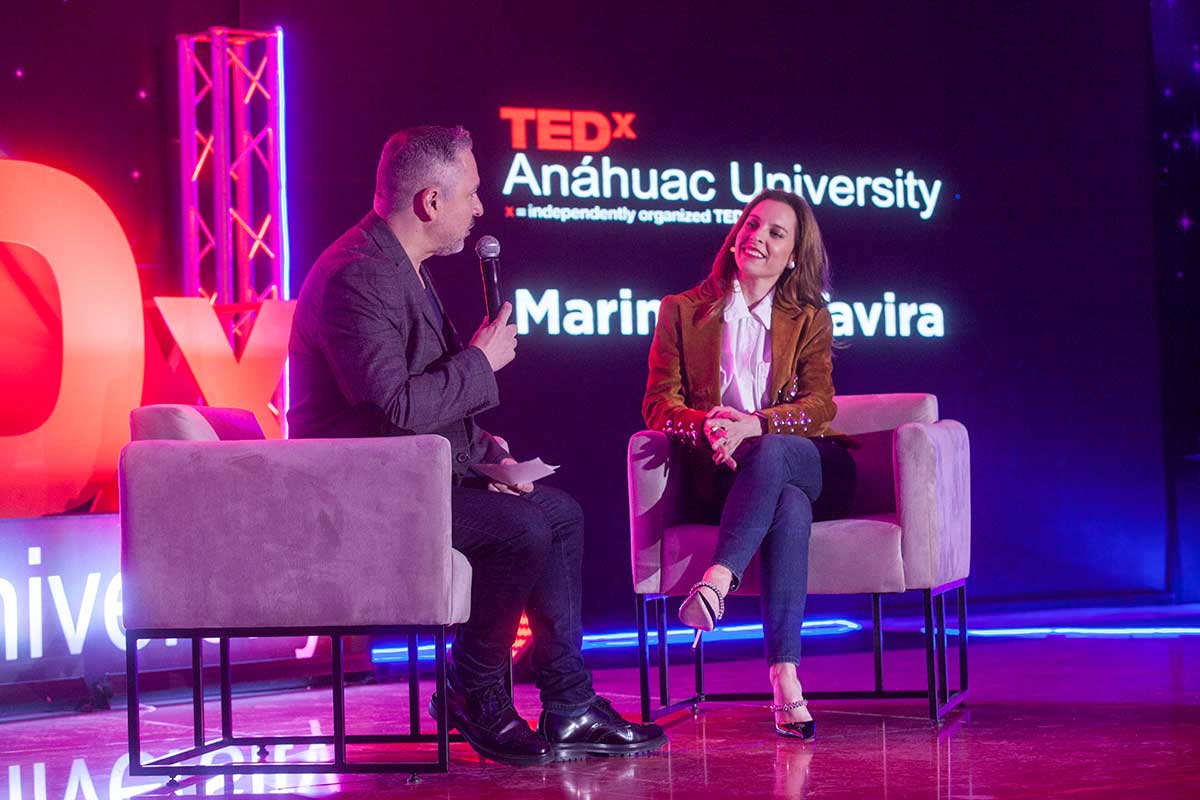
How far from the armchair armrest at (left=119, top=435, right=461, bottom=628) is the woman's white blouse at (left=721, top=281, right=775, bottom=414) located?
42.1 inches

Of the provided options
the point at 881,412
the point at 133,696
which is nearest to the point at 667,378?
the point at 881,412

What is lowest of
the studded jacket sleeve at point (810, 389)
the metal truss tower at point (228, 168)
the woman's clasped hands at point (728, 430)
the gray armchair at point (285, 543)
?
the gray armchair at point (285, 543)

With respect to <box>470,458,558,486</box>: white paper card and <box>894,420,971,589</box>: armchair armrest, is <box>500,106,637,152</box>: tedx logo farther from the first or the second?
<box>470,458,558,486</box>: white paper card

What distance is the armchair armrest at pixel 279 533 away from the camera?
2896 mm

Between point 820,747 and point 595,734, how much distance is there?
48 centimetres

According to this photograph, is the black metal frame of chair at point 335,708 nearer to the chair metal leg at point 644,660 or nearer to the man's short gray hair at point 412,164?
the chair metal leg at point 644,660

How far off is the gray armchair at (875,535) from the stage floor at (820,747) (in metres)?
0.16

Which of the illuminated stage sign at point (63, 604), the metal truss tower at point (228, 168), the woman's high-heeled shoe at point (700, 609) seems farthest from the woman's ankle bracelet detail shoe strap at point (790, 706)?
the metal truss tower at point (228, 168)

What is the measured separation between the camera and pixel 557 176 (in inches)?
227

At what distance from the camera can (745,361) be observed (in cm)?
376

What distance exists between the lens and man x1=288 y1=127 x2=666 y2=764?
299 cm

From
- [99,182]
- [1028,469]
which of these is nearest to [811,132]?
[1028,469]

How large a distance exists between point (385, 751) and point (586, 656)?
1843 mm

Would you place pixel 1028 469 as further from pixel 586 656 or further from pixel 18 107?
pixel 18 107
